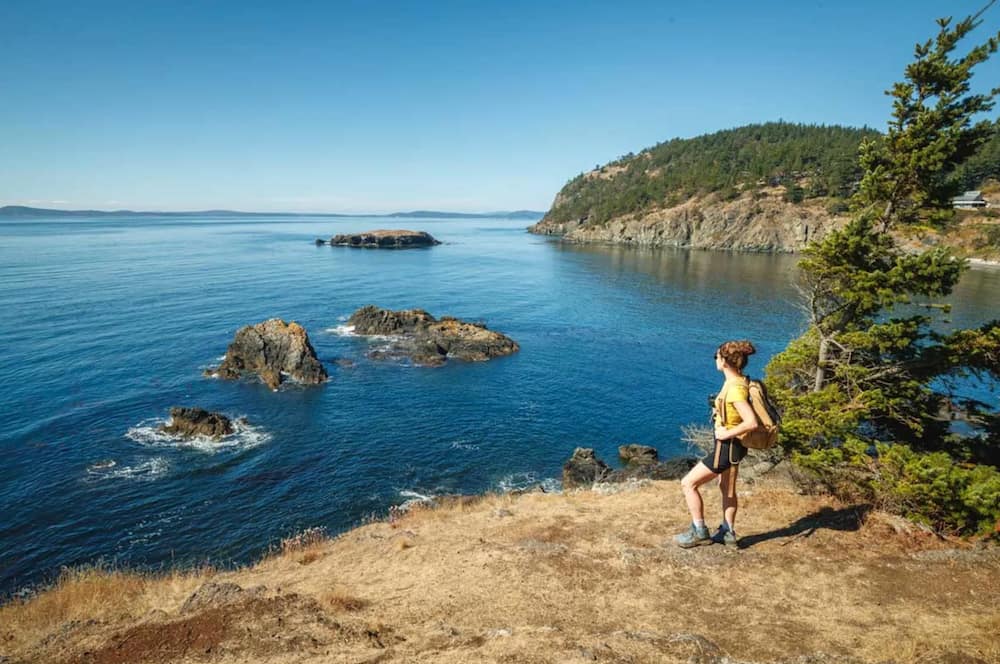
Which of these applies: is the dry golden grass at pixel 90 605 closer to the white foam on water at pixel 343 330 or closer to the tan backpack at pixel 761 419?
the tan backpack at pixel 761 419

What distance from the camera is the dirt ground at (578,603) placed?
732cm

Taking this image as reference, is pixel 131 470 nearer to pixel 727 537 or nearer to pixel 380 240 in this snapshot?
pixel 727 537

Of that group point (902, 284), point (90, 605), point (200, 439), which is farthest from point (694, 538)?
point (200, 439)

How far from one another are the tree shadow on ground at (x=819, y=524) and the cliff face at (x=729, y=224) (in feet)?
448

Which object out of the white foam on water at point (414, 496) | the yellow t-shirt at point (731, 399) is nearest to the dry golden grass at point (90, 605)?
the yellow t-shirt at point (731, 399)

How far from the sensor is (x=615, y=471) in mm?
26781

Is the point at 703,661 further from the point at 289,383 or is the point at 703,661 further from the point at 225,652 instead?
the point at 289,383

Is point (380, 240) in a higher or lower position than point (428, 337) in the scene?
higher

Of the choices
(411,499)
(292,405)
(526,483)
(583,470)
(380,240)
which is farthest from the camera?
(380,240)

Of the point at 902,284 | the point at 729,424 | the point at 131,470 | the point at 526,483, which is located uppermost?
the point at 902,284

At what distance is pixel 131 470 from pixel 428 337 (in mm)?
27595

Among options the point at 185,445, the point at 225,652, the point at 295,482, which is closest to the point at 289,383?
the point at 185,445

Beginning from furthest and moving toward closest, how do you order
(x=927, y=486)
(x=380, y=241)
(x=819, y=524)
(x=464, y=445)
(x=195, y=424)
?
(x=380, y=241) → (x=195, y=424) → (x=464, y=445) → (x=819, y=524) → (x=927, y=486)

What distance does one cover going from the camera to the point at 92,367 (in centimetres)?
3950
